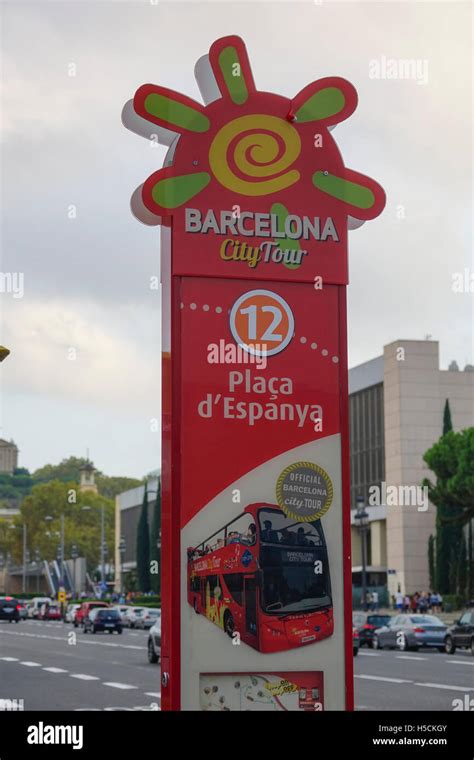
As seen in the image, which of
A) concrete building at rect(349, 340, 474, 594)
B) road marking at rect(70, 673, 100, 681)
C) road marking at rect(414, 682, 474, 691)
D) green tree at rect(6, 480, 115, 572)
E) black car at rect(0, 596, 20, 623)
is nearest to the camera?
road marking at rect(414, 682, 474, 691)

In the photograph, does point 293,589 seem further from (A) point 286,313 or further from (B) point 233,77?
(B) point 233,77

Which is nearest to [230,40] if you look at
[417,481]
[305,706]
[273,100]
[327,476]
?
[273,100]

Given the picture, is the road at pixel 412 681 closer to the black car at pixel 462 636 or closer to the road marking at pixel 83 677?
the black car at pixel 462 636

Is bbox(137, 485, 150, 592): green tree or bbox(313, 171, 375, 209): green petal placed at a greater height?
bbox(313, 171, 375, 209): green petal

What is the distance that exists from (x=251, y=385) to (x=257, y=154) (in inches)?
64.9

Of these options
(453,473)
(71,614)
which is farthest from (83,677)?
(71,614)

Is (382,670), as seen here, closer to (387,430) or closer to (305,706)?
(305,706)

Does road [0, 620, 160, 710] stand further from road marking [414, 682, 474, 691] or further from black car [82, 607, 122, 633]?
black car [82, 607, 122, 633]

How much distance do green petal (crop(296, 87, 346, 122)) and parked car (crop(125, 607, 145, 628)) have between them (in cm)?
5920

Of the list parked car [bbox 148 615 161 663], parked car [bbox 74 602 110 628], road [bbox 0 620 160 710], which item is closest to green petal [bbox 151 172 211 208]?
road [bbox 0 620 160 710]

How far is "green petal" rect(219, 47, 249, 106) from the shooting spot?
28.0 feet

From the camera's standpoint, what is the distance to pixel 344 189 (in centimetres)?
860

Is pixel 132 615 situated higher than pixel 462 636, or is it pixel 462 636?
pixel 462 636
